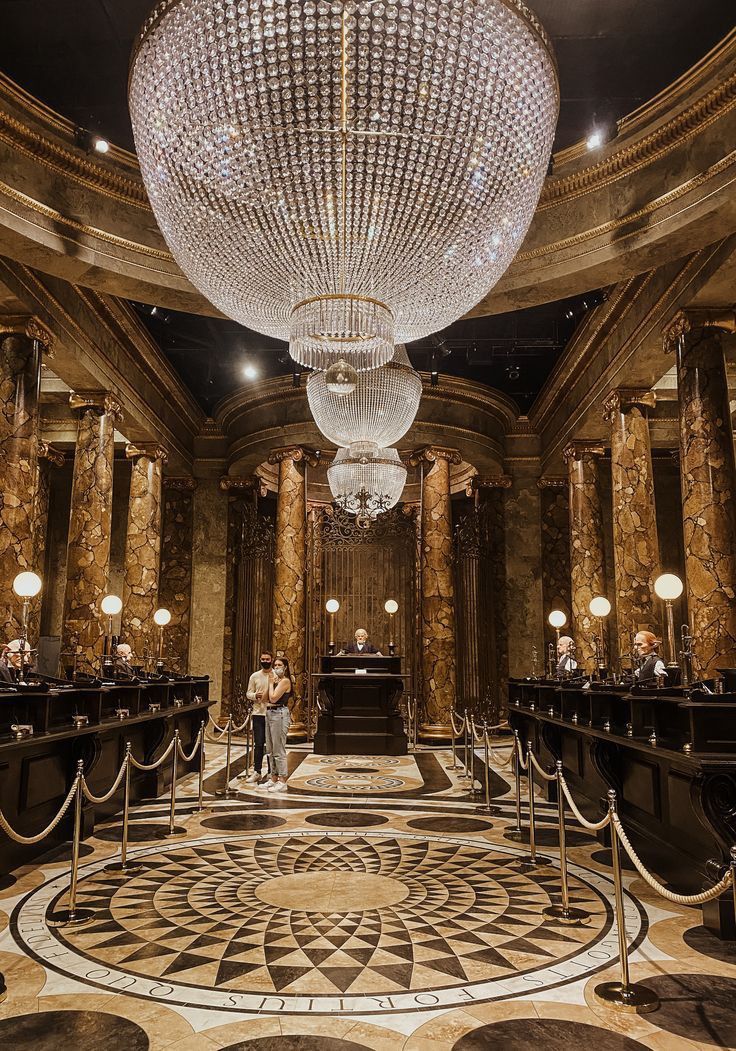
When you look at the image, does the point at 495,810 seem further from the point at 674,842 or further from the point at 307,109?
the point at 307,109

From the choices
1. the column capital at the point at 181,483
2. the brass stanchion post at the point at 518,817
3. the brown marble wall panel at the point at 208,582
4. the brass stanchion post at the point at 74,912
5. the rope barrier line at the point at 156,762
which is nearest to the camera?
the brass stanchion post at the point at 74,912

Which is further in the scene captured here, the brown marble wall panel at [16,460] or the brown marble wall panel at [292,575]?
the brown marble wall panel at [292,575]

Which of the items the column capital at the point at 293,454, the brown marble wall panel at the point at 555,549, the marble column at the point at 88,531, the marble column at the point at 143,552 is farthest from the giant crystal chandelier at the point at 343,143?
the brown marble wall panel at the point at 555,549

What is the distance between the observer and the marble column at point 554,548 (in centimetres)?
1562

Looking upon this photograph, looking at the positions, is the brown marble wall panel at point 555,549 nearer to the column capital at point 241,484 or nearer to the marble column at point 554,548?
the marble column at point 554,548

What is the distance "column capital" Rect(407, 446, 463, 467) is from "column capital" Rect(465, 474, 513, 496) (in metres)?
1.32

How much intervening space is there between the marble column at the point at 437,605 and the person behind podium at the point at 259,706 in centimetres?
483

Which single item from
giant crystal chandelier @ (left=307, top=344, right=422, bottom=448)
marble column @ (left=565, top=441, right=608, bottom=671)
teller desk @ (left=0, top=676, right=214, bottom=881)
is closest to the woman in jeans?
teller desk @ (left=0, top=676, right=214, bottom=881)

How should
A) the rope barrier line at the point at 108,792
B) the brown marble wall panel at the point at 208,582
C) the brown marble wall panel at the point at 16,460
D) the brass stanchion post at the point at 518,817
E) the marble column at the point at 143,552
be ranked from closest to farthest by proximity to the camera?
the rope barrier line at the point at 108,792 → the brass stanchion post at the point at 518,817 → the brown marble wall panel at the point at 16,460 → the marble column at the point at 143,552 → the brown marble wall panel at the point at 208,582

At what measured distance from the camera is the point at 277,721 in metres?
8.56

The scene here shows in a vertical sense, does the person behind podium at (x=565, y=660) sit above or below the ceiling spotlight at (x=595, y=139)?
below

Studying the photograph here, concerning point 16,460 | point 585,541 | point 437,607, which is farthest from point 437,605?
point 16,460

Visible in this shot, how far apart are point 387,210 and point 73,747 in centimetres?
473

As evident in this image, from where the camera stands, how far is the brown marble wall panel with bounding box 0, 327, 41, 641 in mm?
8242
